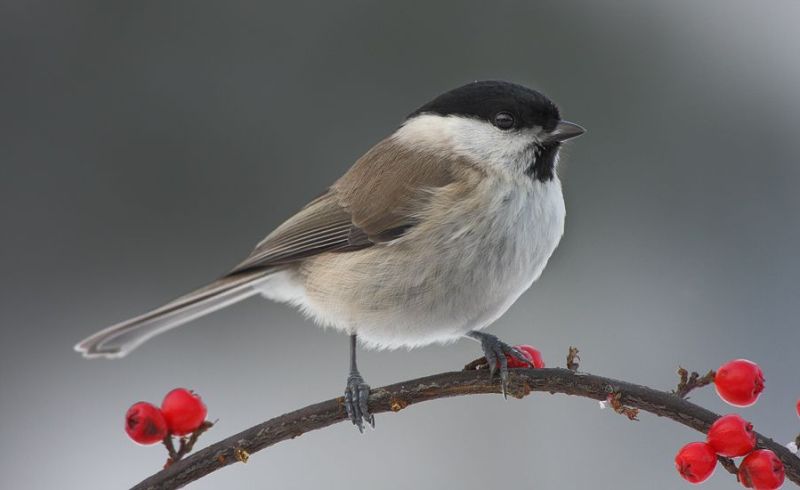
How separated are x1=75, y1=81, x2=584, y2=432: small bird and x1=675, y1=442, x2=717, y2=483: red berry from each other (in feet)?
1.24

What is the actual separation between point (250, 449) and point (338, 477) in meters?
1.66

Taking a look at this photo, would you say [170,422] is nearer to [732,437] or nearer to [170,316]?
[170,316]

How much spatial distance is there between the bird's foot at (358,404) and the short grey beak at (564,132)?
0.62 metres

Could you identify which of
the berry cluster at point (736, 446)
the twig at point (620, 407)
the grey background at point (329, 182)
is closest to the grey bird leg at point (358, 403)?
the twig at point (620, 407)

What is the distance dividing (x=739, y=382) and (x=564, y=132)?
67 centimetres

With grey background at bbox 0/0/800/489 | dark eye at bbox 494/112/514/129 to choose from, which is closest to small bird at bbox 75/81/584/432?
dark eye at bbox 494/112/514/129

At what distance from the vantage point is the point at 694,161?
3119 mm

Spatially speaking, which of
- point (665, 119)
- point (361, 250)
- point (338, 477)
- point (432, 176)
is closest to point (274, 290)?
point (361, 250)

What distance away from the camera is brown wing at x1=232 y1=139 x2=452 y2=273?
1692 mm

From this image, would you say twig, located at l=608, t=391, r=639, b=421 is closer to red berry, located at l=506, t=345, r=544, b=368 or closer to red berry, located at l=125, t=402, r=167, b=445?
red berry, located at l=506, t=345, r=544, b=368

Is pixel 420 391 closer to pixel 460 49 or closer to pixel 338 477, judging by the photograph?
pixel 338 477

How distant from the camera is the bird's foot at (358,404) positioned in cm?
133

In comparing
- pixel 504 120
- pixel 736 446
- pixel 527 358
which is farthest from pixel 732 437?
pixel 504 120

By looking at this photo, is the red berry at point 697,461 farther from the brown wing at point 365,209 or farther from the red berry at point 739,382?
the brown wing at point 365,209
